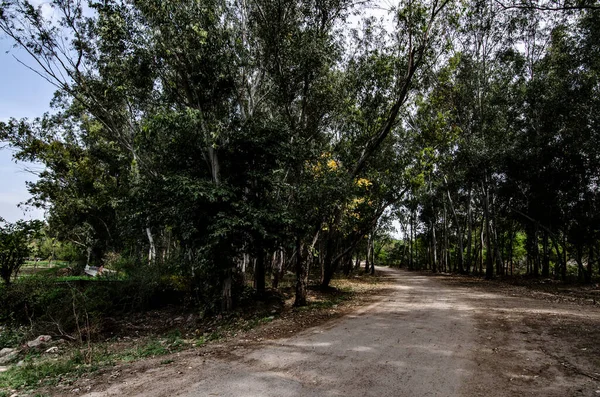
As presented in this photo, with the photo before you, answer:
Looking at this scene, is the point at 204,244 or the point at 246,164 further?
the point at 246,164

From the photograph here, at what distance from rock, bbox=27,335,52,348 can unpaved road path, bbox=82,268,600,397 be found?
6.51 metres

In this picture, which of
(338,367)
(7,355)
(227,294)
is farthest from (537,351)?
(7,355)

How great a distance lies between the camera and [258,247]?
11500mm

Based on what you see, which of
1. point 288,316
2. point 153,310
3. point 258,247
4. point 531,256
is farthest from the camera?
point 531,256

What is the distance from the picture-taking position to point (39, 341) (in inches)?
386

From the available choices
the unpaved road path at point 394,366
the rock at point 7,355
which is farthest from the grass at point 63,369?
the unpaved road path at point 394,366

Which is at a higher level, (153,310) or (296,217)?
(296,217)

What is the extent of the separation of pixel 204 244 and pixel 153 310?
5.74 m

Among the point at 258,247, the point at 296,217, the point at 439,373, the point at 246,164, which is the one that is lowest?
the point at 439,373

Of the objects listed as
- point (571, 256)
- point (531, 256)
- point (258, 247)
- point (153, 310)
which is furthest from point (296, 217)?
point (531, 256)

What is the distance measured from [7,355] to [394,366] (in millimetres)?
10566

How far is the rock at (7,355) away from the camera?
28.2 ft

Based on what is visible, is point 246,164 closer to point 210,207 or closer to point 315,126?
point 210,207

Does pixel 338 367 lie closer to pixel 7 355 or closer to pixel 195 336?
pixel 195 336
